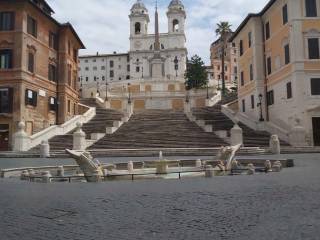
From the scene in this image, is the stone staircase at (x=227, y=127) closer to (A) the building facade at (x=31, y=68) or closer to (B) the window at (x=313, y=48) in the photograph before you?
(B) the window at (x=313, y=48)

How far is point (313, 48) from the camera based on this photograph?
112ft

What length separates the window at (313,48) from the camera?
33938 mm

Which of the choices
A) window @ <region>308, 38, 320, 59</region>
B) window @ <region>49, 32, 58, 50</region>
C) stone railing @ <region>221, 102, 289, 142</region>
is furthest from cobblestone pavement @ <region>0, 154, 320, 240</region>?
window @ <region>49, 32, 58, 50</region>

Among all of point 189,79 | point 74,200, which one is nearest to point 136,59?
point 189,79

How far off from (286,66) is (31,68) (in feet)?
76.6

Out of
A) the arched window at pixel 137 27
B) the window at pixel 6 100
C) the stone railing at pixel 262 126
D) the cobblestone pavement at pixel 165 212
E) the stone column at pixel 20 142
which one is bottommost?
the cobblestone pavement at pixel 165 212

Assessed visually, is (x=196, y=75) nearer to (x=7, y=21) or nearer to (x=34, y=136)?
(x=7, y=21)

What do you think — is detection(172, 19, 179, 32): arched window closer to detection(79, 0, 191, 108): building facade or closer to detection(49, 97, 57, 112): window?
detection(79, 0, 191, 108): building facade

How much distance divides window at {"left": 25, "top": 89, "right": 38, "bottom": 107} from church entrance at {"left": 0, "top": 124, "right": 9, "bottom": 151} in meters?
2.86

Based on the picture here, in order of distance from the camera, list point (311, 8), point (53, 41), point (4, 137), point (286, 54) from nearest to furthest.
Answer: point (311, 8)
point (286, 54)
point (4, 137)
point (53, 41)

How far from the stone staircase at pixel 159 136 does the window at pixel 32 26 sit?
1239 cm

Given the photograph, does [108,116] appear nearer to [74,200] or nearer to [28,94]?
[28,94]

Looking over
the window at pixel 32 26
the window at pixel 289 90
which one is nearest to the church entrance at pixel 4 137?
the window at pixel 32 26

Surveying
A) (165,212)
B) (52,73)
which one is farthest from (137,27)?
(165,212)
